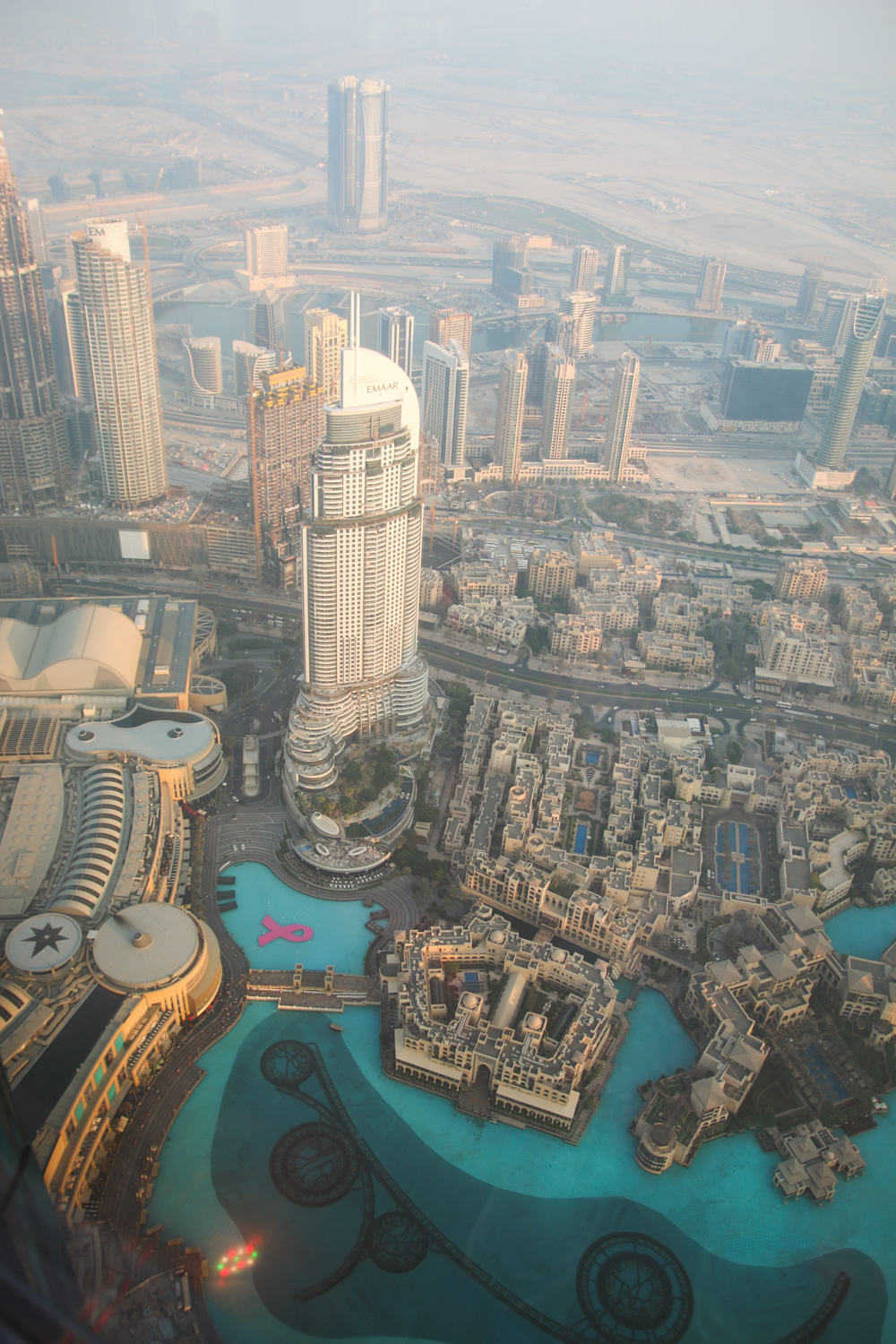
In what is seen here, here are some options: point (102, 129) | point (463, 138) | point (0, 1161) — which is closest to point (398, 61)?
point (463, 138)

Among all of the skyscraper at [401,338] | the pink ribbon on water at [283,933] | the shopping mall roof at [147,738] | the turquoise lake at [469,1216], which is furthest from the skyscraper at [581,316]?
the turquoise lake at [469,1216]

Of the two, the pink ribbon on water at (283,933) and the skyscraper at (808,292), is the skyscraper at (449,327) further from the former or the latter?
the pink ribbon on water at (283,933)

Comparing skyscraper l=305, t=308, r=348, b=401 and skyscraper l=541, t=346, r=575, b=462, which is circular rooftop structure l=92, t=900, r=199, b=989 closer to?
skyscraper l=305, t=308, r=348, b=401

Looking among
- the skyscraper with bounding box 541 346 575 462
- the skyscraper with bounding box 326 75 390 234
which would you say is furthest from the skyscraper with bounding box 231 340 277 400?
the skyscraper with bounding box 326 75 390 234

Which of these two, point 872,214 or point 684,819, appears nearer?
point 684,819

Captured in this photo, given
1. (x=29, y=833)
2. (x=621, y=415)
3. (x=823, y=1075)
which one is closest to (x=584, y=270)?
(x=621, y=415)

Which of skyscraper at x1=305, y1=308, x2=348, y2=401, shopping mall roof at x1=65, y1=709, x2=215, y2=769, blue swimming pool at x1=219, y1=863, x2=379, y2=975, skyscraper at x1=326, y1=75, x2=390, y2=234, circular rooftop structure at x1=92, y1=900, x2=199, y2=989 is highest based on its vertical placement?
skyscraper at x1=326, y1=75, x2=390, y2=234

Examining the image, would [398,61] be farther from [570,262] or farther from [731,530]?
[731,530]

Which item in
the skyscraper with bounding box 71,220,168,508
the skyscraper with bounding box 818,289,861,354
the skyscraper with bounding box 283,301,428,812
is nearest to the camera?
the skyscraper with bounding box 283,301,428,812
